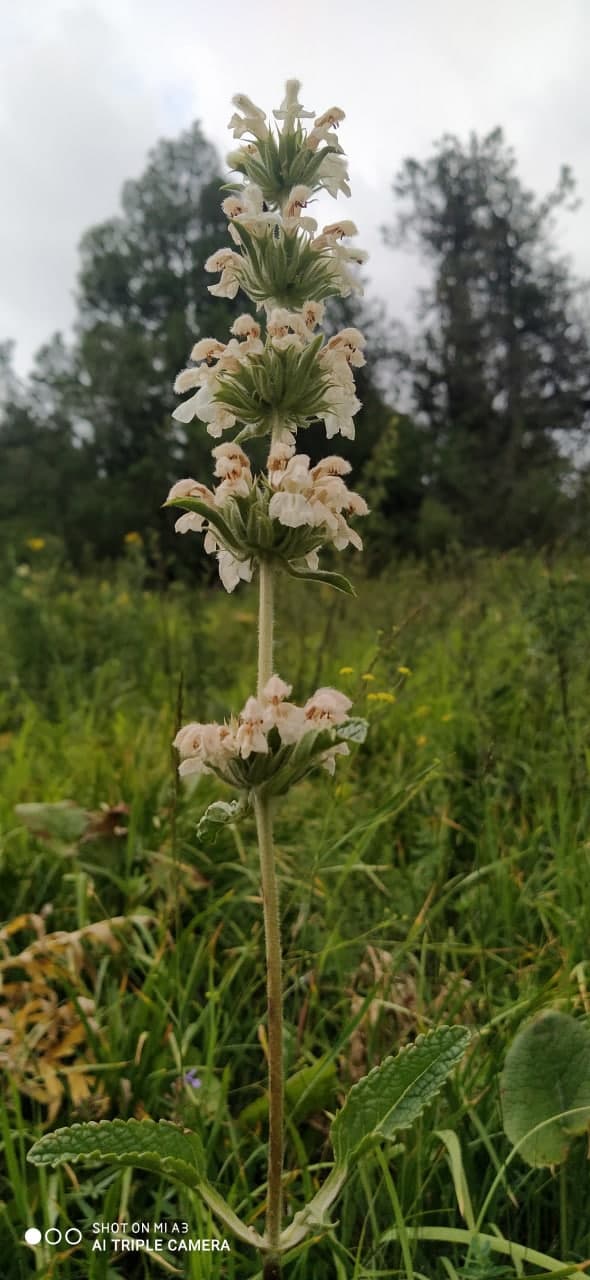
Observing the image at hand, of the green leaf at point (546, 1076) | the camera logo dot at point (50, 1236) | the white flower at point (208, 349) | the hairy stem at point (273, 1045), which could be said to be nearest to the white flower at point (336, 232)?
the white flower at point (208, 349)

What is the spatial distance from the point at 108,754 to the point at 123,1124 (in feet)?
6.49

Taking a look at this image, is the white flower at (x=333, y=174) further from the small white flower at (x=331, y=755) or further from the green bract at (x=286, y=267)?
the small white flower at (x=331, y=755)

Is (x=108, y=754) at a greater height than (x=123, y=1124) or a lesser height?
greater

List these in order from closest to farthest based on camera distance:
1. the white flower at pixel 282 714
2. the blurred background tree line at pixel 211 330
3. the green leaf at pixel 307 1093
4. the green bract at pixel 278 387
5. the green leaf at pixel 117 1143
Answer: the green leaf at pixel 117 1143, the white flower at pixel 282 714, the green bract at pixel 278 387, the green leaf at pixel 307 1093, the blurred background tree line at pixel 211 330

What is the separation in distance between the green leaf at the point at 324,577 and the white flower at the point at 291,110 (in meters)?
0.73

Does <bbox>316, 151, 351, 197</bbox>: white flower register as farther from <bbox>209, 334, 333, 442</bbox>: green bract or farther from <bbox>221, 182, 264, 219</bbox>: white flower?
<bbox>209, 334, 333, 442</bbox>: green bract

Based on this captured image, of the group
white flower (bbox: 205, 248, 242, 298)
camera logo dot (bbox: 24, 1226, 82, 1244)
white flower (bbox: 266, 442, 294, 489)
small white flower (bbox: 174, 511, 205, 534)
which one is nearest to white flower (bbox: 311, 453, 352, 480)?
white flower (bbox: 266, 442, 294, 489)

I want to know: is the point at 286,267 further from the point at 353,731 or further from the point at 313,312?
the point at 353,731

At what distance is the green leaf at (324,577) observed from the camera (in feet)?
3.94

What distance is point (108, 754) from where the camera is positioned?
9.68ft

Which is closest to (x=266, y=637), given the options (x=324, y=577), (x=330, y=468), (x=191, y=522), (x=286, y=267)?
(x=324, y=577)

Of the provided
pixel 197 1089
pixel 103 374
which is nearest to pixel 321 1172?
pixel 197 1089

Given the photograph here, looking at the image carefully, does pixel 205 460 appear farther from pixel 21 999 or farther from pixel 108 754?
pixel 21 999

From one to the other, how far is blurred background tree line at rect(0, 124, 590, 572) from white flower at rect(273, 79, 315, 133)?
17.0m
